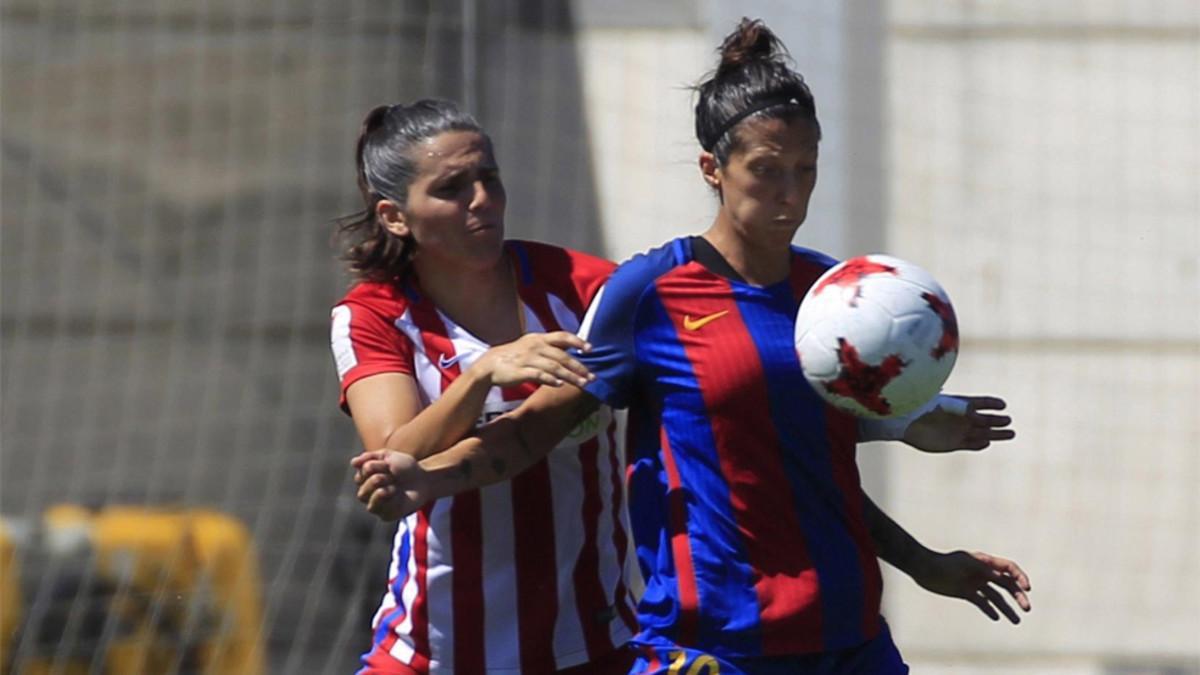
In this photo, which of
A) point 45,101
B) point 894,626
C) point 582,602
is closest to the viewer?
point 582,602

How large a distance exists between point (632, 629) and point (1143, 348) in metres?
2.97

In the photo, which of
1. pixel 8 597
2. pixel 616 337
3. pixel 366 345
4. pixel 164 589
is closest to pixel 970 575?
pixel 616 337

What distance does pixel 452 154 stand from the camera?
2988 millimetres

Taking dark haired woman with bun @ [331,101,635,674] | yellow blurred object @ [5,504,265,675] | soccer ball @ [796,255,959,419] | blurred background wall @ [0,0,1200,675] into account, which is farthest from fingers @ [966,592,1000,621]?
yellow blurred object @ [5,504,265,675]

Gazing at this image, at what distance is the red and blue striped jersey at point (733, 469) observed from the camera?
262 centimetres

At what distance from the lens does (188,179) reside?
619 cm

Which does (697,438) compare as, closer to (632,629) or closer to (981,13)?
(632,629)

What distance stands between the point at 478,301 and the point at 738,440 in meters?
0.64

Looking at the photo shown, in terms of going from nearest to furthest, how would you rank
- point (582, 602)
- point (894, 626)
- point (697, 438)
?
1. point (697, 438)
2. point (582, 602)
3. point (894, 626)

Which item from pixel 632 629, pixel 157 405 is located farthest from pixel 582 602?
pixel 157 405

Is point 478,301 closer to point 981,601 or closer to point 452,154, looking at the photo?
point 452,154

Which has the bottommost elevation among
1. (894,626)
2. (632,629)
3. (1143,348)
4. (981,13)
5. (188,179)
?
(894,626)

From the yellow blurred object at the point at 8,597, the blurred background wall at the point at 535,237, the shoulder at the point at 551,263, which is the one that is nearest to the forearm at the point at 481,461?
the shoulder at the point at 551,263

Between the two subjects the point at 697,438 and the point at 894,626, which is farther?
the point at 894,626
